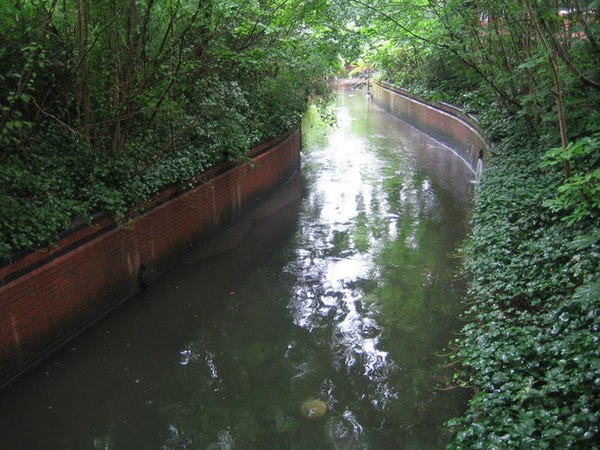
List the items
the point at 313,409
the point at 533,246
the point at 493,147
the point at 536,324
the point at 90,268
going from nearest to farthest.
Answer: the point at 536,324 → the point at 313,409 → the point at 533,246 → the point at 90,268 → the point at 493,147

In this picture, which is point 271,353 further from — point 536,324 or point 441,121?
point 441,121

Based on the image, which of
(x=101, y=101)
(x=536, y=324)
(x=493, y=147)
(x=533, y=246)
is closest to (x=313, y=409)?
(x=536, y=324)

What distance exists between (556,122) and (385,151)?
11.9 metres

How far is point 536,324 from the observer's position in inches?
178

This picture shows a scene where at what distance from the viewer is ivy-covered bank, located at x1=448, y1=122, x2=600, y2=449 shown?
133 inches

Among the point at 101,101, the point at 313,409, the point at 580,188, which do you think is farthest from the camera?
the point at 101,101

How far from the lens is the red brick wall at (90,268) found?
5.56 metres

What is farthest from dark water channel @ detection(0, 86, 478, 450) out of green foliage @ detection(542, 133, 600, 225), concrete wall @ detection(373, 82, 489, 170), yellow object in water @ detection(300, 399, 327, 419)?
concrete wall @ detection(373, 82, 489, 170)

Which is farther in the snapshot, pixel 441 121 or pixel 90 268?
pixel 441 121

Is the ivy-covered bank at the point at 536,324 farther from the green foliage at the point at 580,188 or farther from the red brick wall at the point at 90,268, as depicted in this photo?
the red brick wall at the point at 90,268

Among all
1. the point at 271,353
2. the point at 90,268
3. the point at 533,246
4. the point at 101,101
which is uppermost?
the point at 101,101

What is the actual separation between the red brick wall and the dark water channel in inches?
9.4

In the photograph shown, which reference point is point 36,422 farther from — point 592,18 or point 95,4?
point 592,18

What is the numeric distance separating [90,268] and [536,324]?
206 inches
